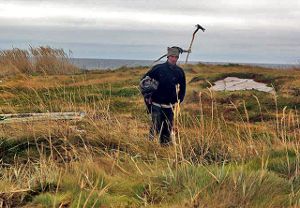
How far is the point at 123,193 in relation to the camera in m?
4.83

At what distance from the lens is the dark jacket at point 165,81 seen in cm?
827

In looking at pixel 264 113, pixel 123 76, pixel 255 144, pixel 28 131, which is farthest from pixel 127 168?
pixel 123 76

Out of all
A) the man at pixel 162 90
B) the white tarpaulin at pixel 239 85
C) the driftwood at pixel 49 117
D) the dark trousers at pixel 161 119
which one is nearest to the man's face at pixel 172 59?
the man at pixel 162 90

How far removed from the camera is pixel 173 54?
8148mm

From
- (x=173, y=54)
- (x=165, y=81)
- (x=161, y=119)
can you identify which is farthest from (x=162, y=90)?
(x=173, y=54)

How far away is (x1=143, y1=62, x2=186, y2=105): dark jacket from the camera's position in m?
8.27

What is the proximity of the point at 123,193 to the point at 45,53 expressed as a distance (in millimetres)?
23243

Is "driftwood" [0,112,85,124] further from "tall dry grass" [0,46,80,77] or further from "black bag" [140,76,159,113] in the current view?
"tall dry grass" [0,46,80,77]

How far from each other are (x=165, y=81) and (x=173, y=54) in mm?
441

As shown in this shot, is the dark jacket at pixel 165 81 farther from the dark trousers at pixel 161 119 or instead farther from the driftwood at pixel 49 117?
the driftwood at pixel 49 117

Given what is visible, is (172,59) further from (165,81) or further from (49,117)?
(49,117)

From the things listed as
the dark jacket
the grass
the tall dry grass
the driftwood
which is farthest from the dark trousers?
the tall dry grass

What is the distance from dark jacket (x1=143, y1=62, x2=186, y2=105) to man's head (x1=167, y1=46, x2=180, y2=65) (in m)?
0.08

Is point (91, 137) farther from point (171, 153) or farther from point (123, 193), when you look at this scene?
point (123, 193)
